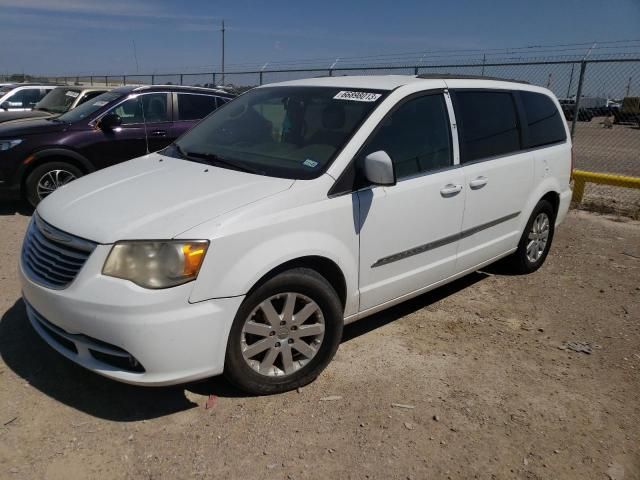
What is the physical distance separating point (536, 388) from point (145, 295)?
233cm

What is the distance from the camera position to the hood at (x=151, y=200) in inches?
105

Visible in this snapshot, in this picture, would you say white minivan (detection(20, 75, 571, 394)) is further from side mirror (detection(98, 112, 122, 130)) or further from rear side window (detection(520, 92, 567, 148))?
side mirror (detection(98, 112, 122, 130))

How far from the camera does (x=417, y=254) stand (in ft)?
11.9

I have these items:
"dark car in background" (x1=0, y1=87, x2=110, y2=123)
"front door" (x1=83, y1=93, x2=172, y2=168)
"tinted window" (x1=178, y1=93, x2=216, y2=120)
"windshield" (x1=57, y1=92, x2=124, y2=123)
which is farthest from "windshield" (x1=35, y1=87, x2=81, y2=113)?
"tinted window" (x1=178, y1=93, x2=216, y2=120)

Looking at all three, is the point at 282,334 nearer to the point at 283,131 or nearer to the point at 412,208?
the point at 412,208

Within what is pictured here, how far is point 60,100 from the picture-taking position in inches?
→ 426

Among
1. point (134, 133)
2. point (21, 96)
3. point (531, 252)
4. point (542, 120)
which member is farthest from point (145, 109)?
point (21, 96)

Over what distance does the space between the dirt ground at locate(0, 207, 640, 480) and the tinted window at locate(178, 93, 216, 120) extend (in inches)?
160

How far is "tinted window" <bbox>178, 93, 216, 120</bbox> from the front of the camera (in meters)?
7.56

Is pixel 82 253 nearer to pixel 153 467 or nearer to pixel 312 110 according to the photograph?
pixel 153 467

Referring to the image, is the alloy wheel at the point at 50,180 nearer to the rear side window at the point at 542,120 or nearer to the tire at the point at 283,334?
the tire at the point at 283,334

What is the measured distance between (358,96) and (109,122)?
4.53m

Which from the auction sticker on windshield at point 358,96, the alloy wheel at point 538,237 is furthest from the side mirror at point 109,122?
the alloy wheel at point 538,237

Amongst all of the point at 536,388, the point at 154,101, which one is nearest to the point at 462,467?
the point at 536,388
